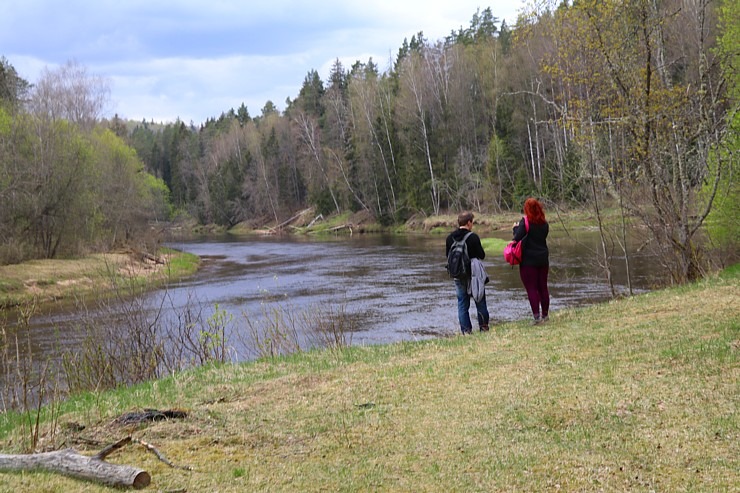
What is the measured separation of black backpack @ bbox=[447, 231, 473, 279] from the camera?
435 inches

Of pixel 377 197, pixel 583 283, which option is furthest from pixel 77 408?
pixel 377 197

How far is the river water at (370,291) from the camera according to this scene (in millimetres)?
18359

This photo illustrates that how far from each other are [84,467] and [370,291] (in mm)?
20836

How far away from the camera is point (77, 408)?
8375 mm

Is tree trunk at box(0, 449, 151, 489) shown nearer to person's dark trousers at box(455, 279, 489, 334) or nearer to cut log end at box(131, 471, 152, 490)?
cut log end at box(131, 471, 152, 490)

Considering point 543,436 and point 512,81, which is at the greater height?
point 512,81

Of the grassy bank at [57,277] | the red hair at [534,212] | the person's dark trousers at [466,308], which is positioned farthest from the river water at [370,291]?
the red hair at [534,212]

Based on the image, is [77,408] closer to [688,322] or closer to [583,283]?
[688,322]

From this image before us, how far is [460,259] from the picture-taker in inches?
437

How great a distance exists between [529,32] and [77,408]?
1228 centimetres

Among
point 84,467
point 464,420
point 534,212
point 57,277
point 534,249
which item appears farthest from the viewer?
point 57,277

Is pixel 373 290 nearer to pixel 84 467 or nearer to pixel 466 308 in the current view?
pixel 466 308

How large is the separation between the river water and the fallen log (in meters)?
6.13

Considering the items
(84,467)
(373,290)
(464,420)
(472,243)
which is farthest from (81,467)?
(373,290)
